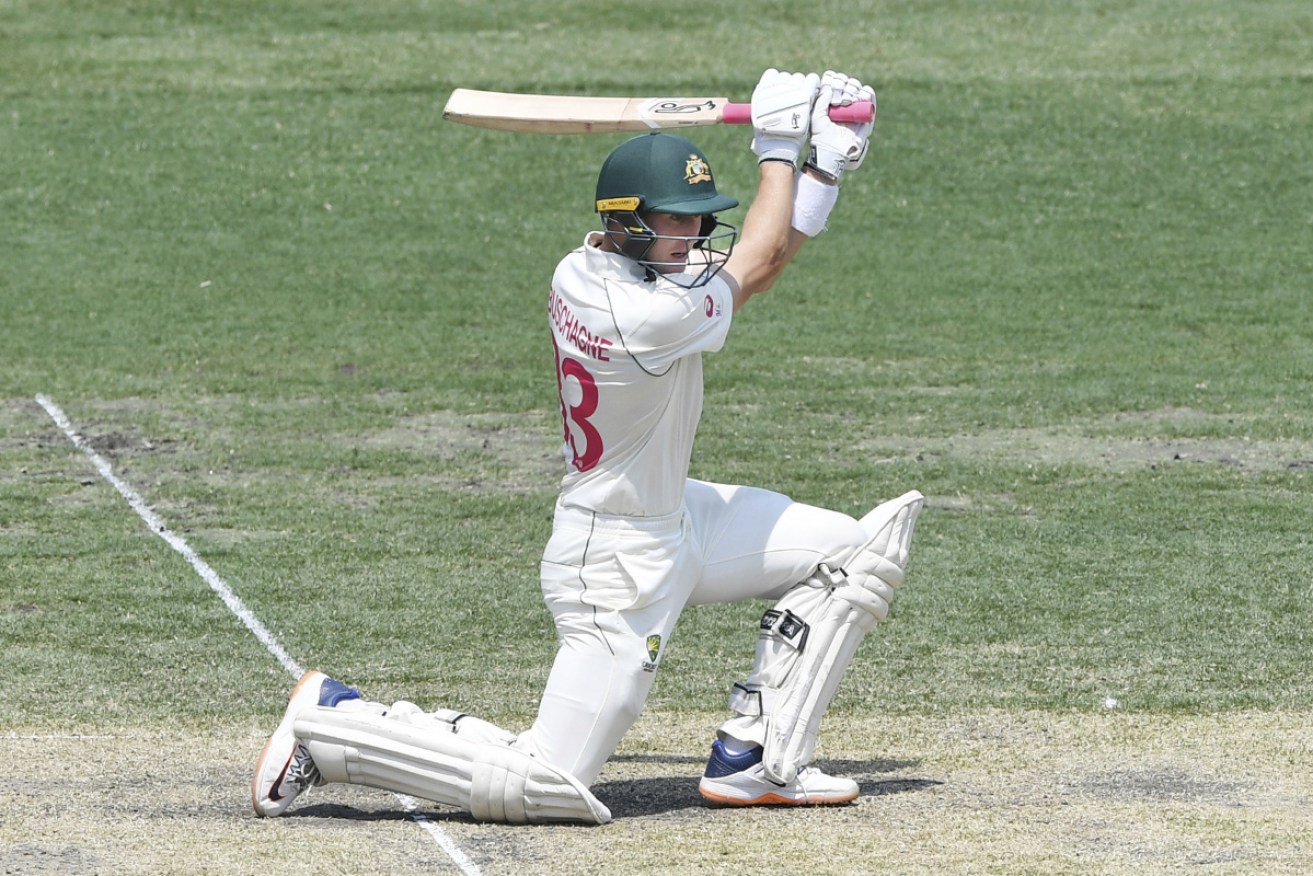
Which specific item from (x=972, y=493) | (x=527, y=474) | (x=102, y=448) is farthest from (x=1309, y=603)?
(x=102, y=448)

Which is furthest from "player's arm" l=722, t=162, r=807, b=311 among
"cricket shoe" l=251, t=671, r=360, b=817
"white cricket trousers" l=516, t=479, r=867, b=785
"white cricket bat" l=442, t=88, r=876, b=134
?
"cricket shoe" l=251, t=671, r=360, b=817

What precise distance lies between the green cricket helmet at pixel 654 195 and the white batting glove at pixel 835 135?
43cm

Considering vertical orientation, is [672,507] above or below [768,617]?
above

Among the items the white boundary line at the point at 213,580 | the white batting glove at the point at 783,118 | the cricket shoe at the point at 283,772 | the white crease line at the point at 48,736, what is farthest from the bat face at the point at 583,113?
the white crease line at the point at 48,736

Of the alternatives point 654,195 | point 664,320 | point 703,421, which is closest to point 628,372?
point 664,320

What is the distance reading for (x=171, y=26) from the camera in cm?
2273

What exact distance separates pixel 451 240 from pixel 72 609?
29.5 ft

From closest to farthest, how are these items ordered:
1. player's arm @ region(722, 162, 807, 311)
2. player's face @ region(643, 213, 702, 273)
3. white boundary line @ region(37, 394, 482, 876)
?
1. white boundary line @ region(37, 394, 482, 876)
2. player's face @ region(643, 213, 702, 273)
3. player's arm @ region(722, 162, 807, 311)

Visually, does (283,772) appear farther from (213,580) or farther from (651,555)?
(213,580)

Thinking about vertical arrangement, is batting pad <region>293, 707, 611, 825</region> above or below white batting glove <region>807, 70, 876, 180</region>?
below

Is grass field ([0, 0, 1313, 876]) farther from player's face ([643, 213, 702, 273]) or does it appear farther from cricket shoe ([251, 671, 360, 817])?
player's face ([643, 213, 702, 273])

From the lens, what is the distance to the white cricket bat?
643cm

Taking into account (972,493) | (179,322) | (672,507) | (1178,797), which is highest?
(672,507)

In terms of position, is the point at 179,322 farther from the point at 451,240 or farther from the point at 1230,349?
the point at 1230,349
